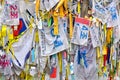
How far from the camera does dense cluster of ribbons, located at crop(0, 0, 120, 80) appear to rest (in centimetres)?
354

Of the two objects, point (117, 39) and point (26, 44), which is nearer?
point (26, 44)

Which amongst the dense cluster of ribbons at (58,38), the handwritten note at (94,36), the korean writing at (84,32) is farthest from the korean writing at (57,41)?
the handwritten note at (94,36)

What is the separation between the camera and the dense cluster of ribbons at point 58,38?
3539 millimetres

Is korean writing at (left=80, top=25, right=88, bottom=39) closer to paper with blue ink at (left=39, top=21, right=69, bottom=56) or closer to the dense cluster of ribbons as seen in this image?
the dense cluster of ribbons

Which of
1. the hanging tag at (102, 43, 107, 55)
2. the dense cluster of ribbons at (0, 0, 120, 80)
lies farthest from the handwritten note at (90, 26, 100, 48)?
the hanging tag at (102, 43, 107, 55)

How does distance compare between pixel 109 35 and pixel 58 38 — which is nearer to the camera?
pixel 58 38

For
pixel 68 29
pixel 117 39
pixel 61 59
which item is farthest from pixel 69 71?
pixel 117 39

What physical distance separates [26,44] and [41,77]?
1.51 feet

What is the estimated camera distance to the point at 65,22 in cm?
372

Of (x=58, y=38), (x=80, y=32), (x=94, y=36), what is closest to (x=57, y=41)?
(x=58, y=38)

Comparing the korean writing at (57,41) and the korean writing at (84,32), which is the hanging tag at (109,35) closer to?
the korean writing at (84,32)

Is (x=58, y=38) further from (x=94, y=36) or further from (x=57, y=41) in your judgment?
(x=94, y=36)

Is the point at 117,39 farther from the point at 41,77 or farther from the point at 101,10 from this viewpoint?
the point at 41,77

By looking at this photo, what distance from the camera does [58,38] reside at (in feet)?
12.1
